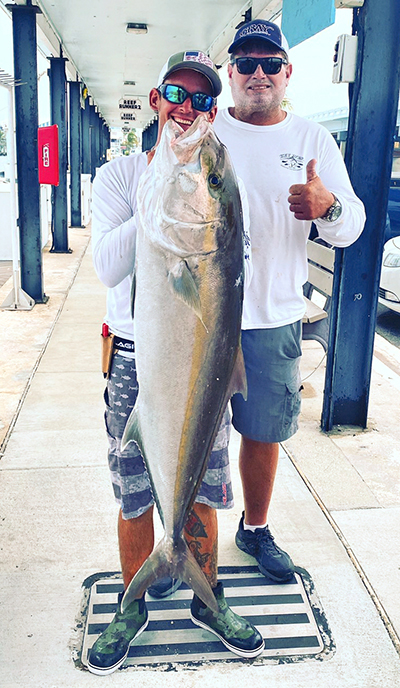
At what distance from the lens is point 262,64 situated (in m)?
2.55

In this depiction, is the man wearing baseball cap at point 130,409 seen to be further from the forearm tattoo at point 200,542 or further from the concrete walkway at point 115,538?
the concrete walkway at point 115,538

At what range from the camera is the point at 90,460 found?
3.78 metres

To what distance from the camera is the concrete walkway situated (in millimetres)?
2234

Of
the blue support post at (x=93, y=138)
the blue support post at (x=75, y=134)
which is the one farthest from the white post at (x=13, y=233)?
the blue support post at (x=93, y=138)

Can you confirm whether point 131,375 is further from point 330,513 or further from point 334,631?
point 330,513

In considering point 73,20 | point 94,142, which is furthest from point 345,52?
point 94,142

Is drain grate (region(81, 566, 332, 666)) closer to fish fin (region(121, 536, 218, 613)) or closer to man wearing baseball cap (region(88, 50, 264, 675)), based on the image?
man wearing baseball cap (region(88, 50, 264, 675))

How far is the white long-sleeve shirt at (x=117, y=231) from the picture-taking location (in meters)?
1.89

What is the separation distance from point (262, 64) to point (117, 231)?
113 centimetres

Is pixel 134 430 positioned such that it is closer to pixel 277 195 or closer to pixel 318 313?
pixel 277 195

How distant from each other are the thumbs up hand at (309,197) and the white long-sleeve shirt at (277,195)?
20cm

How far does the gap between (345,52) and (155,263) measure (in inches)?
111

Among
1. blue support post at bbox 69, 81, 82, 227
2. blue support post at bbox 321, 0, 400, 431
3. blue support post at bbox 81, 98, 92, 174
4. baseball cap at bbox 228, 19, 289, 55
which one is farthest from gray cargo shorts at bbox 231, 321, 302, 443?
blue support post at bbox 81, 98, 92, 174

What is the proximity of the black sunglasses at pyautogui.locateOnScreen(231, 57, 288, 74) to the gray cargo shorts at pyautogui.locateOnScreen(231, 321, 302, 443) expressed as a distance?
102cm
